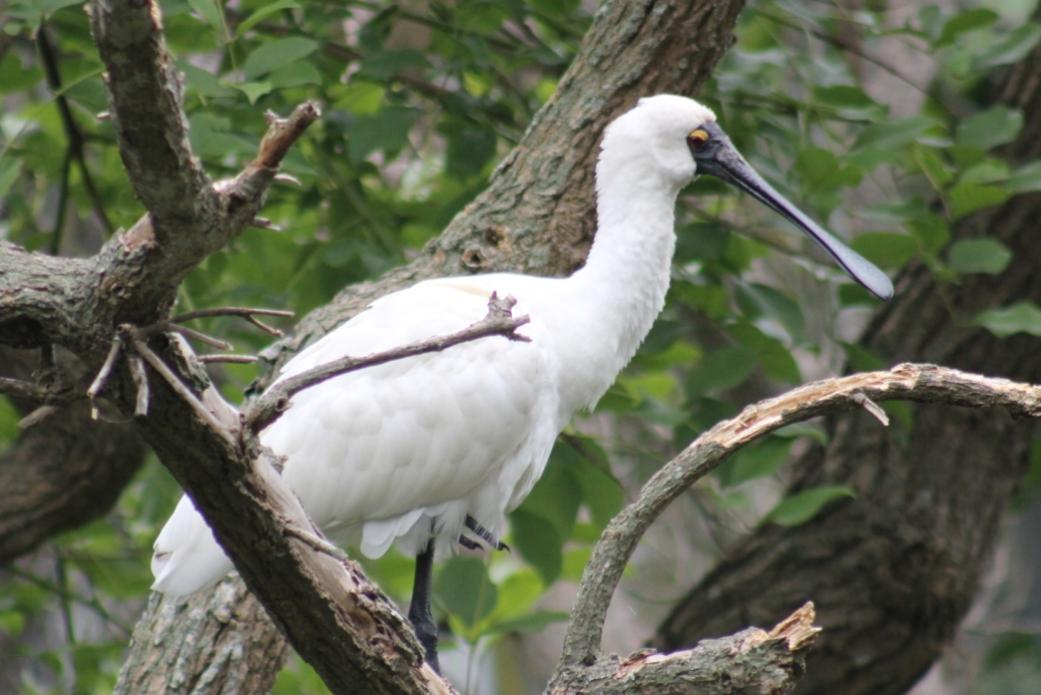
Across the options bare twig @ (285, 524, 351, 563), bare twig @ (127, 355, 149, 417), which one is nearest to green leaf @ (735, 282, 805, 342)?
bare twig @ (285, 524, 351, 563)

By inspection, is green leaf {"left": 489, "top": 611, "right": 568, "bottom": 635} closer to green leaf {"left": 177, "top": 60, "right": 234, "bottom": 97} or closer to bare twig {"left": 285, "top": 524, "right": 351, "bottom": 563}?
green leaf {"left": 177, "top": 60, "right": 234, "bottom": 97}

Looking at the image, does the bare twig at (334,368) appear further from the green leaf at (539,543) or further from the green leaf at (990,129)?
the green leaf at (990,129)

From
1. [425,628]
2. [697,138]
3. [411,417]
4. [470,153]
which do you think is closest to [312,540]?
[411,417]

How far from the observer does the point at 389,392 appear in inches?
179

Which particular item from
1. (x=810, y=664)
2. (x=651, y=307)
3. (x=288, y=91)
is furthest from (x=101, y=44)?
(x=810, y=664)

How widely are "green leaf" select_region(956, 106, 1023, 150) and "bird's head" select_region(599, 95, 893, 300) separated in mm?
925

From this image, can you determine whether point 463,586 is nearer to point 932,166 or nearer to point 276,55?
point 276,55

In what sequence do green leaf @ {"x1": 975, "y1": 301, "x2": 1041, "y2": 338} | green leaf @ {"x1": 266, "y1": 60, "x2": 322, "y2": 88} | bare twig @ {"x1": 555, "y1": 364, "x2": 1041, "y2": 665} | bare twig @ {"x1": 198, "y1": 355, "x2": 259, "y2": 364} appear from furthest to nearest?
green leaf @ {"x1": 975, "y1": 301, "x2": 1041, "y2": 338}, green leaf @ {"x1": 266, "y1": 60, "x2": 322, "y2": 88}, bare twig @ {"x1": 555, "y1": 364, "x2": 1041, "y2": 665}, bare twig @ {"x1": 198, "y1": 355, "x2": 259, "y2": 364}

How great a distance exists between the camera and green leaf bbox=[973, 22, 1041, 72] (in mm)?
5777

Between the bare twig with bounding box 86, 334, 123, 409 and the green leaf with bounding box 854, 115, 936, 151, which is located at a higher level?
the bare twig with bounding box 86, 334, 123, 409

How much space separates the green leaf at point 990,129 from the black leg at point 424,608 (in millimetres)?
2512

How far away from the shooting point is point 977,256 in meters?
5.77

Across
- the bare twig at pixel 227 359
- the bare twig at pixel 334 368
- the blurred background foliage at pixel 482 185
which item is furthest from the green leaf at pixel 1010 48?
the bare twig at pixel 227 359

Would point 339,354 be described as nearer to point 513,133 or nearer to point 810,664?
point 513,133
